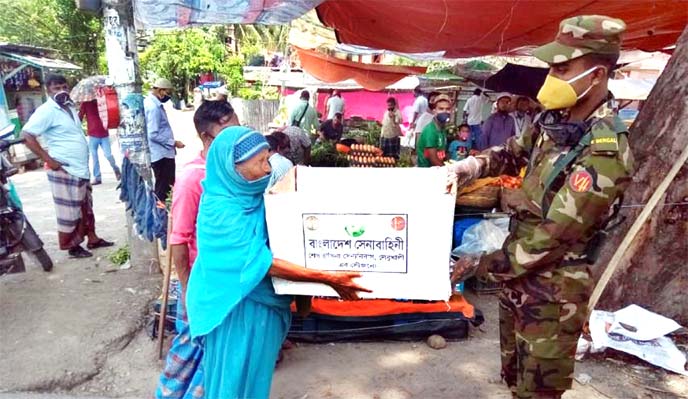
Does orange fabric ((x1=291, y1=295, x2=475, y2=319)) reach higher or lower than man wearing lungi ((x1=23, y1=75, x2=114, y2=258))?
lower

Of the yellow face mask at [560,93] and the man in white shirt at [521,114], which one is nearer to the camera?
the yellow face mask at [560,93]

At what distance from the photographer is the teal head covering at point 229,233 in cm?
185

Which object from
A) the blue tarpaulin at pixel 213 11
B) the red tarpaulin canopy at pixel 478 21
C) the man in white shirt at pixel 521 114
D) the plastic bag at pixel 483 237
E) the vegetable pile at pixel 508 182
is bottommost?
the plastic bag at pixel 483 237

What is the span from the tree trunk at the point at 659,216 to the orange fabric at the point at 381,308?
108 cm

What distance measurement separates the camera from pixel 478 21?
5.79m

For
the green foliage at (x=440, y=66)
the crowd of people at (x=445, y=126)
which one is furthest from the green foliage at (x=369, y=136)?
the green foliage at (x=440, y=66)

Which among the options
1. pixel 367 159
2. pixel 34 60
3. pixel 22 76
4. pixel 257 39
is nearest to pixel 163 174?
pixel 367 159

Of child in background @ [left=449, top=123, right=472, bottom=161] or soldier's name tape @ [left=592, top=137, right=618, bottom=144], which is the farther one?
child in background @ [left=449, top=123, right=472, bottom=161]

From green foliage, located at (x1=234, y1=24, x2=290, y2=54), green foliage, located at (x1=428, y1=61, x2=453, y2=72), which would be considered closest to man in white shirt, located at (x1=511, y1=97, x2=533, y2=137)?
green foliage, located at (x1=428, y1=61, x2=453, y2=72)

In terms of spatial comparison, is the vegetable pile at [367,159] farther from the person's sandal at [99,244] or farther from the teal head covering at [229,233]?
the teal head covering at [229,233]

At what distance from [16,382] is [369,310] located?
233 centimetres

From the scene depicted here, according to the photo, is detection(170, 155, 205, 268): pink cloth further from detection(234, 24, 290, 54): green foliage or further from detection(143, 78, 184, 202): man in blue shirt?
detection(234, 24, 290, 54): green foliage

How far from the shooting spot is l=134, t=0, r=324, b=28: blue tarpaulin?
3.65 meters

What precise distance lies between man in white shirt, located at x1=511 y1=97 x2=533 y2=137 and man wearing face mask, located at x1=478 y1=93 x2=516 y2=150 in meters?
0.12
